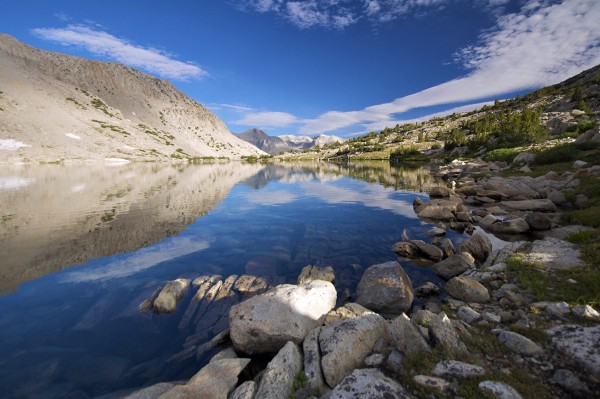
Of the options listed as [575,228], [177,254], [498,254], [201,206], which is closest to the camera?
[498,254]

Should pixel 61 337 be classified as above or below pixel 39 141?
below

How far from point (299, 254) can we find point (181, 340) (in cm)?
924

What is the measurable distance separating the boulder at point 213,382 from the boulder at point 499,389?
213 inches

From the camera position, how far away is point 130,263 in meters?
15.8

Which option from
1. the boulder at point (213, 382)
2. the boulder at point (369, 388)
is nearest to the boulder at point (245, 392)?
the boulder at point (213, 382)

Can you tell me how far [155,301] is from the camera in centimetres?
1138

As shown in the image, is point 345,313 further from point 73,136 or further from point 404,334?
point 73,136

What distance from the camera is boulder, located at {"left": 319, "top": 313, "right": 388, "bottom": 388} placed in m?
6.29

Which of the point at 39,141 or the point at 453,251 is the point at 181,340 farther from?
the point at 39,141

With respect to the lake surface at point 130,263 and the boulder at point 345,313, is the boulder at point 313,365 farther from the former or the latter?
the lake surface at point 130,263

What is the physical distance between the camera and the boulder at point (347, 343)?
248 inches

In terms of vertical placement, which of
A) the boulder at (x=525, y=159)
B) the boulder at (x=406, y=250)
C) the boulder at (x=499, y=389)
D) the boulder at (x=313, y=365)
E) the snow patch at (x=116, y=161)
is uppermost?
the snow patch at (x=116, y=161)

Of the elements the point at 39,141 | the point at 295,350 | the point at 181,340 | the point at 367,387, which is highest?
the point at 39,141

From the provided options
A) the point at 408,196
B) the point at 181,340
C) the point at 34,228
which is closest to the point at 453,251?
the point at 181,340
